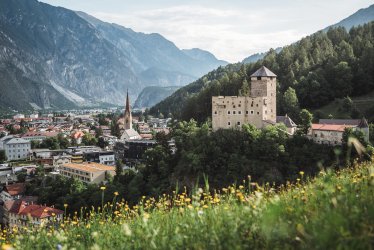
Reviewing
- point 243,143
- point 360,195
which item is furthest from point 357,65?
point 360,195

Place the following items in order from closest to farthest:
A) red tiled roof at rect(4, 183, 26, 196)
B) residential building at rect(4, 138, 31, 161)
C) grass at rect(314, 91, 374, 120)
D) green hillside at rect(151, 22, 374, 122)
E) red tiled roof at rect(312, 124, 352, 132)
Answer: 1. red tiled roof at rect(312, 124, 352, 132)
2. grass at rect(314, 91, 374, 120)
3. red tiled roof at rect(4, 183, 26, 196)
4. green hillside at rect(151, 22, 374, 122)
5. residential building at rect(4, 138, 31, 161)

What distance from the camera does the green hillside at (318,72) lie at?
69875 mm

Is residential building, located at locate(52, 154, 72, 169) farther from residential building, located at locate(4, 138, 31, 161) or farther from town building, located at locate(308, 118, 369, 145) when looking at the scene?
town building, located at locate(308, 118, 369, 145)

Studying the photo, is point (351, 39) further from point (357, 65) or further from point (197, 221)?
point (197, 221)

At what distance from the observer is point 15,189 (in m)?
61.4

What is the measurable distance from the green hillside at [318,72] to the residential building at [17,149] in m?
36.9

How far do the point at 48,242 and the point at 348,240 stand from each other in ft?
13.7

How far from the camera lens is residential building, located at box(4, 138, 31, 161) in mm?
94438

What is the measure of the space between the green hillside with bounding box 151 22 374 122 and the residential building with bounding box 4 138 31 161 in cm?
3695

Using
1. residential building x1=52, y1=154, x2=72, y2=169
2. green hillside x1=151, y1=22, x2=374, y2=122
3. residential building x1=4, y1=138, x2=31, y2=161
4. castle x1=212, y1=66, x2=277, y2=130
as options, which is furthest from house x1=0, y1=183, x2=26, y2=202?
residential building x1=4, y1=138, x2=31, y2=161

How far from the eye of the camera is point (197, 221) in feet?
17.0

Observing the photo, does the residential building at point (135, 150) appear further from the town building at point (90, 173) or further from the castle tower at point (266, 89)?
the castle tower at point (266, 89)

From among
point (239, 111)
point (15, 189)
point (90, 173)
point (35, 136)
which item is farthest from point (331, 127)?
point (35, 136)

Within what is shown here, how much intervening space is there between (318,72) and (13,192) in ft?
165
